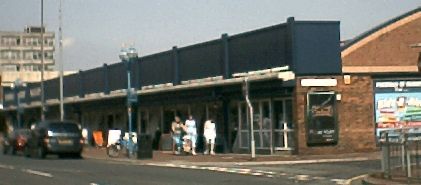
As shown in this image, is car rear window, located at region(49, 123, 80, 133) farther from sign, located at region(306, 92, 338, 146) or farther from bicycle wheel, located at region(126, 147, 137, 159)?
sign, located at region(306, 92, 338, 146)

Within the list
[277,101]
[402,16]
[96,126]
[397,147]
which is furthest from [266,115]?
[96,126]

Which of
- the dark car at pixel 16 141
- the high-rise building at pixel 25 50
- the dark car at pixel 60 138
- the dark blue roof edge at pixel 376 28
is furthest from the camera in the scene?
the high-rise building at pixel 25 50

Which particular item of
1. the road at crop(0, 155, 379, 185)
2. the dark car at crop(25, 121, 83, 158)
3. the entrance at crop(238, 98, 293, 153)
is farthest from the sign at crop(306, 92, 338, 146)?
the dark car at crop(25, 121, 83, 158)

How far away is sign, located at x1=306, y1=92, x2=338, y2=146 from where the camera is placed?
32.0 m

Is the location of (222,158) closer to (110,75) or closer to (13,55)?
(110,75)

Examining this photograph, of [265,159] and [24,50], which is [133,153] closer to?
[265,159]

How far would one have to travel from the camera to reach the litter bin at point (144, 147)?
34.0 metres

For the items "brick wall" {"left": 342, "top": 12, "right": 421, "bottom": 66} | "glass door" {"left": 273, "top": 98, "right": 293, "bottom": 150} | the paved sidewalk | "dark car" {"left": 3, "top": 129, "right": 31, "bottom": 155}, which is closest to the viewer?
the paved sidewalk

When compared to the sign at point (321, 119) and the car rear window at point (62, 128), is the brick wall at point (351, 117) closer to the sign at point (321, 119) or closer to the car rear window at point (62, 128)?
the sign at point (321, 119)

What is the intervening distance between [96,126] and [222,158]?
2453 centimetres

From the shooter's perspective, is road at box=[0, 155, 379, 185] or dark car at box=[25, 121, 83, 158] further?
dark car at box=[25, 121, 83, 158]

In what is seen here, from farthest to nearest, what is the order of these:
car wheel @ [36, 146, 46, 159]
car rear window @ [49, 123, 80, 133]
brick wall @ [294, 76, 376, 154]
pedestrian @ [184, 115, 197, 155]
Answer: car wheel @ [36, 146, 46, 159], car rear window @ [49, 123, 80, 133], pedestrian @ [184, 115, 197, 155], brick wall @ [294, 76, 376, 154]

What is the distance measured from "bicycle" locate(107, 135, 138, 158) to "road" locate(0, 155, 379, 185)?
679 cm

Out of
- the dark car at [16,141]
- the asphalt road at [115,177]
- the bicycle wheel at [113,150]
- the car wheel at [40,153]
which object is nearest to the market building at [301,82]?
the bicycle wheel at [113,150]
